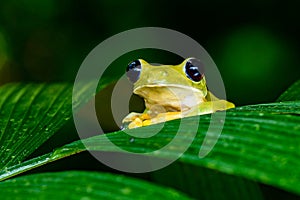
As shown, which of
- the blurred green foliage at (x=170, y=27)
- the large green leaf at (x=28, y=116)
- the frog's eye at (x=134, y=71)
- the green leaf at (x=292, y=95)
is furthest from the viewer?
the blurred green foliage at (x=170, y=27)

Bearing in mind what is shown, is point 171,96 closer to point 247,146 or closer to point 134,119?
point 134,119

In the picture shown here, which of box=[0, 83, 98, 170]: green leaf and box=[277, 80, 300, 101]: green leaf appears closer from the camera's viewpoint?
box=[0, 83, 98, 170]: green leaf

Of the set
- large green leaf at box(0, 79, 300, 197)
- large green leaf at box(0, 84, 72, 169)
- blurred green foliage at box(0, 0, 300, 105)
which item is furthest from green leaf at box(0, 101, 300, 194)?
blurred green foliage at box(0, 0, 300, 105)

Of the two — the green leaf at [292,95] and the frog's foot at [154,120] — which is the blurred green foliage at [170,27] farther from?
the frog's foot at [154,120]

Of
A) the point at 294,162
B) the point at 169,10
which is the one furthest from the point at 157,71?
the point at 169,10

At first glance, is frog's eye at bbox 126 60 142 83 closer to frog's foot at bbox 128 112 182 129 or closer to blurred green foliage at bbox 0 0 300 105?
frog's foot at bbox 128 112 182 129

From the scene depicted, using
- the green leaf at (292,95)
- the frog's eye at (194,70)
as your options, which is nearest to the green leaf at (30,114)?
the frog's eye at (194,70)
